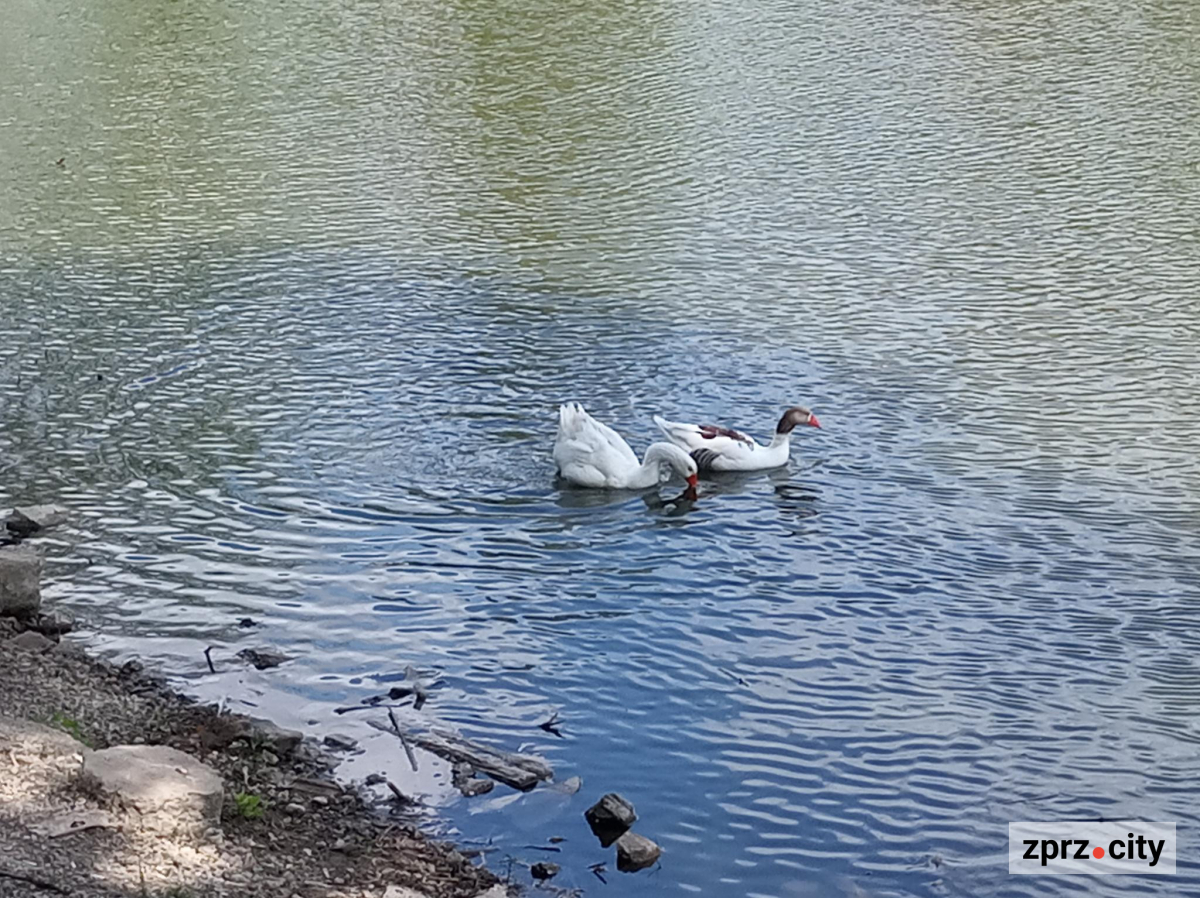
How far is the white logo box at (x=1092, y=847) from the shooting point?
8133 millimetres

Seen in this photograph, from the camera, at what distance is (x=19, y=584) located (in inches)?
419

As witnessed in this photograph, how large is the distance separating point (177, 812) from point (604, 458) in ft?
19.7

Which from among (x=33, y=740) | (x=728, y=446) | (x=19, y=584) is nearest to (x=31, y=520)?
(x=19, y=584)

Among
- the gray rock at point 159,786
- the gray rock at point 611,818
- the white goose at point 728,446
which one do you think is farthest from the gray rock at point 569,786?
the white goose at point 728,446

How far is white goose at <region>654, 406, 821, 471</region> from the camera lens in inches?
528

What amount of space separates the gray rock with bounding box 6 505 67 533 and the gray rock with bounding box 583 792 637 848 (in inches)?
231

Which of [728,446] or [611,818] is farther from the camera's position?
[728,446]

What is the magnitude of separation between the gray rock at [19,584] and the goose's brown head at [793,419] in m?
5.89

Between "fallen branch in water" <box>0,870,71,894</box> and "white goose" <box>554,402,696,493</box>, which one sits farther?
"white goose" <box>554,402,696,493</box>

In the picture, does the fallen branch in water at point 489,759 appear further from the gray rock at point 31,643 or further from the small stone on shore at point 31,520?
the small stone on shore at point 31,520

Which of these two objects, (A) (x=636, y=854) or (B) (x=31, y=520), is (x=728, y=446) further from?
(A) (x=636, y=854)

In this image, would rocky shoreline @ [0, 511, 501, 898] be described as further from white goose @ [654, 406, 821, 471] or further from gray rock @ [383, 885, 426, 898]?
white goose @ [654, 406, 821, 471]

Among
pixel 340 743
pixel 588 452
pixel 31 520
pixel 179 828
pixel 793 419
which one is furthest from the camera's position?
pixel 793 419

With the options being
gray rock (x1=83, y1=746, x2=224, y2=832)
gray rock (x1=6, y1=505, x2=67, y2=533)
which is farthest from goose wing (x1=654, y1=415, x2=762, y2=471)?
gray rock (x1=83, y1=746, x2=224, y2=832)
